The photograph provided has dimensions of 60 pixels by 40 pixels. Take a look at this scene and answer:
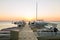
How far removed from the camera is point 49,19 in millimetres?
4195

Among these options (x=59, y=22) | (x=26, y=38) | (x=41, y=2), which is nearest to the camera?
(x=26, y=38)

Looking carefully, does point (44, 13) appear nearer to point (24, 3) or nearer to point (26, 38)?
point (24, 3)

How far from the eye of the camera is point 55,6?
4.27 meters

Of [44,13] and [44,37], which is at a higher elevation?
[44,13]

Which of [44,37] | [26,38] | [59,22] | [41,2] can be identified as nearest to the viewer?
[44,37]

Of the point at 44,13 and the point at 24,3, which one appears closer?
the point at 24,3

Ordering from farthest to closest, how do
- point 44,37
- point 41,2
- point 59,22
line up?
point 41,2
point 59,22
point 44,37

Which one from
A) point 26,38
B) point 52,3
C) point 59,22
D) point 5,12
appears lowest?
point 26,38

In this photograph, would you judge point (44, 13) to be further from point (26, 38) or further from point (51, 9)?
point (26, 38)

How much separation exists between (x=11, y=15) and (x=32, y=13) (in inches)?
27.6

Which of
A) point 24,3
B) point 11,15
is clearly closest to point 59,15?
point 24,3

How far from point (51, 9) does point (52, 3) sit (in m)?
0.28

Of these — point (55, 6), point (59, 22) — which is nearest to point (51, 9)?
point (55, 6)

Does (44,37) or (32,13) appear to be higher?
(32,13)
